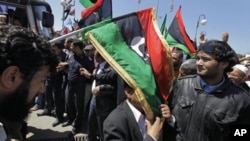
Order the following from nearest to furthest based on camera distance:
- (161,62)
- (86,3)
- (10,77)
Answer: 1. (10,77)
2. (161,62)
3. (86,3)

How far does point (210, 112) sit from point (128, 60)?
3.29 feet

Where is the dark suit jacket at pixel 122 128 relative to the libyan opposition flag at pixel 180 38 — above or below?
below

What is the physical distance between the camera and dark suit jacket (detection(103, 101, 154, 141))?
225cm

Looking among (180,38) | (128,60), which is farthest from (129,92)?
(180,38)

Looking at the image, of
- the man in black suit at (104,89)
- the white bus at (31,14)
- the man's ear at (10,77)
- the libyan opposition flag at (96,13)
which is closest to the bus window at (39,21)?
the white bus at (31,14)

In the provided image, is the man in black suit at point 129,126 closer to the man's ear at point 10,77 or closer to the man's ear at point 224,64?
the man's ear at point 10,77

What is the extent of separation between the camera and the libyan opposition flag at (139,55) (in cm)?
248

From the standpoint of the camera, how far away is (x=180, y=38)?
20.9 feet

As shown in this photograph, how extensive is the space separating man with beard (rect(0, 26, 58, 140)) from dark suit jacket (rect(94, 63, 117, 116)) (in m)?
3.07

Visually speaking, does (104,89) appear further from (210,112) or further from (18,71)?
(18,71)

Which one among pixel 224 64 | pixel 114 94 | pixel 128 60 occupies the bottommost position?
pixel 114 94

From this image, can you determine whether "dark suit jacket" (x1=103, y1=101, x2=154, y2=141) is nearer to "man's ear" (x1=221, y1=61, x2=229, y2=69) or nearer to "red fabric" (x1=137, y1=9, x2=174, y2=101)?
"red fabric" (x1=137, y1=9, x2=174, y2=101)

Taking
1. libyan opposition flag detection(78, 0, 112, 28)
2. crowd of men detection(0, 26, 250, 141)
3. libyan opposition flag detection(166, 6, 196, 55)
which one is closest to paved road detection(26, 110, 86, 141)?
crowd of men detection(0, 26, 250, 141)

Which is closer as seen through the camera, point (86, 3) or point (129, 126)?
point (129, 126)
